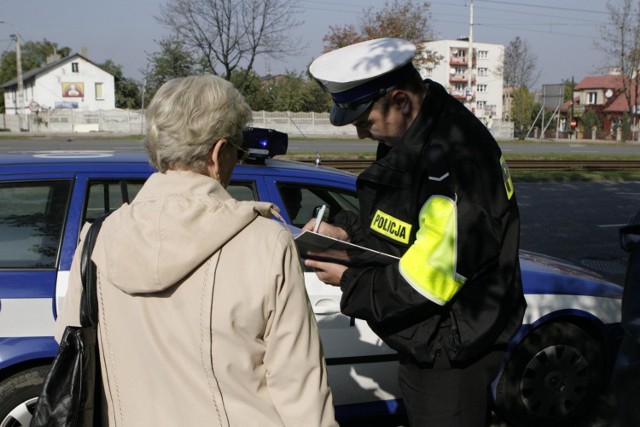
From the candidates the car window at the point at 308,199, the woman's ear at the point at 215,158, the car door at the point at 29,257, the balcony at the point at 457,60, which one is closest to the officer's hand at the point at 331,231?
the woman's ear at the point at 215,158

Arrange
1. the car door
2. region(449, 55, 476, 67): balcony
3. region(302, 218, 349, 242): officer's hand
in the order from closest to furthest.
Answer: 1. region(302, 218, 349, 242): officer's hand
2. the car door
3. region(449, 55, 476, 67): balcony

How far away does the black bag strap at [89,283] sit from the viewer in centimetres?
190

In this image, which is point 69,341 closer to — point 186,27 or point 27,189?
point 27,189

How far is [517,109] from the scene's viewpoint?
60688 mm

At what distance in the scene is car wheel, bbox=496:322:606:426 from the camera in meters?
4.05

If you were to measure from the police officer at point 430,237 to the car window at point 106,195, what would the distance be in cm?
162

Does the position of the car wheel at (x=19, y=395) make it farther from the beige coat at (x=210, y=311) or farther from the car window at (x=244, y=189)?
the beige coat at (x=210, y=311)

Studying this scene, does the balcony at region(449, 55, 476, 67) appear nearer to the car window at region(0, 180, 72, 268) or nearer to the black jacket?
the car window at region(0, 180, 72, 268)

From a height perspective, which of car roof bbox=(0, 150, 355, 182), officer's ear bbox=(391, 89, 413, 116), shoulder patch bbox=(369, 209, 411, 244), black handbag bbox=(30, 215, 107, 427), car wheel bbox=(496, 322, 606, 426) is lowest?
car wheel bbox=(496, 322, 606, 426)

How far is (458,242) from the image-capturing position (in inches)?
80.0

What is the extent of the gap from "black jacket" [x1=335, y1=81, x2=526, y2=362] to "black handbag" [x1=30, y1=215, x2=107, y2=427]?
767mm

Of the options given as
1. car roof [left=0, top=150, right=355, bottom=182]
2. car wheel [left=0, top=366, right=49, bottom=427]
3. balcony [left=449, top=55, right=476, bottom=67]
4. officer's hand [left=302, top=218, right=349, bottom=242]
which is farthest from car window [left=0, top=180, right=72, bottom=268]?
balcony [left=449, top=55, right=476, bottom=67]

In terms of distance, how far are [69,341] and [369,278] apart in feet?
2.90

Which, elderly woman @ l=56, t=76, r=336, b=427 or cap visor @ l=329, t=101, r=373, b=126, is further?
cap visor @ l=329, t=101, r=373, b=126
